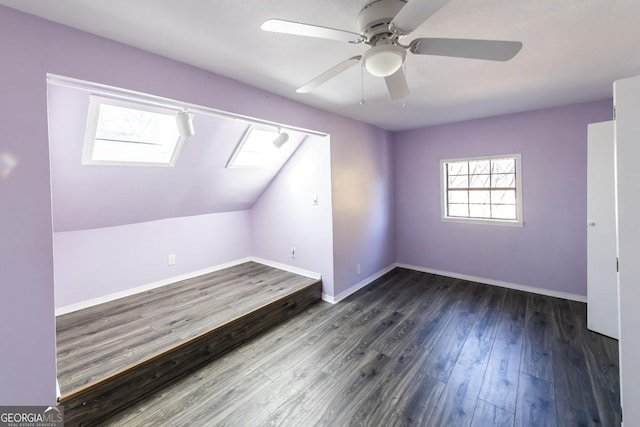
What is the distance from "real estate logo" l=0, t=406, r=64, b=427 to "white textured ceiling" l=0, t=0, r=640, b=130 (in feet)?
7.07

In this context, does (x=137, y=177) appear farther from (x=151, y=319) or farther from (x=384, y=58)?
(x=384, y=58)

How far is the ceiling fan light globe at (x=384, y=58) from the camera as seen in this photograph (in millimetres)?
1267

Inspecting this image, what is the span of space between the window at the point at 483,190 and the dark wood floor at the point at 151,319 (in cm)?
275

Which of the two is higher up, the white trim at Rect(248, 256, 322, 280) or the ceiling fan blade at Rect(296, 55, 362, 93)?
the ceiling fan blade at Rect(296, 55, 362, 93)

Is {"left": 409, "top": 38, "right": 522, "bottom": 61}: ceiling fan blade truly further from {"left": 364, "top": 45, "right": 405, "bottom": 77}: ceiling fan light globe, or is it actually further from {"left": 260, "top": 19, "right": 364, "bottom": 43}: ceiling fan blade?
{"left": 260, "top": 19, "right": 364, "bottom": 43}: ceiling fan blade

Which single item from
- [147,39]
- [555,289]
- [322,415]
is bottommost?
[322,415]

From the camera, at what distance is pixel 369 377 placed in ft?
7.00

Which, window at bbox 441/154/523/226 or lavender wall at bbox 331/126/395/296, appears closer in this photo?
lavender wall at bbox 331/126/395/296

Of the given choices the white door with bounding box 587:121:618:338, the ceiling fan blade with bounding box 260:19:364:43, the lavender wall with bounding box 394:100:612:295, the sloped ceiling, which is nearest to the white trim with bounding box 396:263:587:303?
the lavender wall with bounding box 394:100:612:295

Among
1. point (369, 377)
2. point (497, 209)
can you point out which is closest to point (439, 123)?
point (497, 209)

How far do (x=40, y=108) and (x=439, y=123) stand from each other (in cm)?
448

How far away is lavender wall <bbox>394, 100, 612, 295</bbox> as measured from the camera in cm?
329

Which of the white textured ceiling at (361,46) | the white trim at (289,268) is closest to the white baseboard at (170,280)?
the white trim at (289,268)

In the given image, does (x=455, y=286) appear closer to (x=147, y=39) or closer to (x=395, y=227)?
(x=395, y=227)
